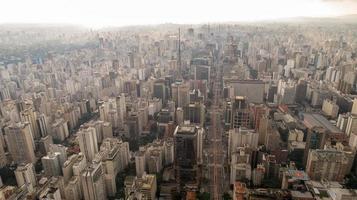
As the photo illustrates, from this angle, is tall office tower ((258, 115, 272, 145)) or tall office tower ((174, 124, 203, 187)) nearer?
tall office tower ((174, 124, 203, 187))

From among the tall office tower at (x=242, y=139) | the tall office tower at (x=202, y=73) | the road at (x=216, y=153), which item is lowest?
the road at (x=216, y=153)

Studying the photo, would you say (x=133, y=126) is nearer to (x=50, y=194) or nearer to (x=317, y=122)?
(x=50, y=194)

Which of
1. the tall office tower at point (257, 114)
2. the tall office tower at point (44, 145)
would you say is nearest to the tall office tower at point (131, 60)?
the tall office tower at point (44, 145)

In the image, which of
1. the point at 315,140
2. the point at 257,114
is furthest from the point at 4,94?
the point at 315,140

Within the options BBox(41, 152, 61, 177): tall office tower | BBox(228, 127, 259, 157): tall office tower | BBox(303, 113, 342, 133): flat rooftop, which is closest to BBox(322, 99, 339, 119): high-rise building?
BBox(303, 113, 342, 133): flat rooftop

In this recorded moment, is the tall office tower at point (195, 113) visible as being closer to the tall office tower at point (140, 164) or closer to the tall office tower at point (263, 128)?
the tall office tower at point (263, 128)

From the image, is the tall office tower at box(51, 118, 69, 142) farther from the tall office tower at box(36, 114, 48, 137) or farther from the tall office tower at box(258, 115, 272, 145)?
the tall office tower at box(258, 115, 272, 145)

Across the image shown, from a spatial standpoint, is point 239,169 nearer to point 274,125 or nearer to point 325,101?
point 274,125
